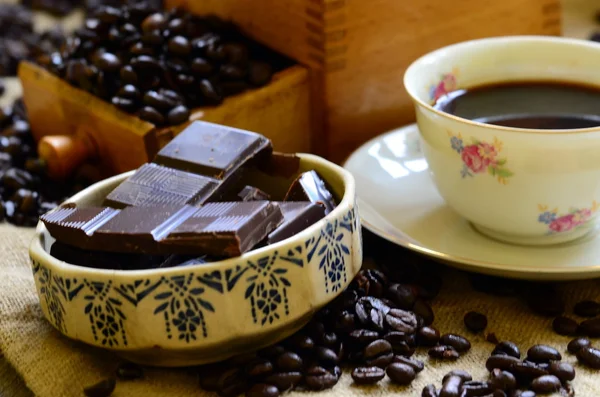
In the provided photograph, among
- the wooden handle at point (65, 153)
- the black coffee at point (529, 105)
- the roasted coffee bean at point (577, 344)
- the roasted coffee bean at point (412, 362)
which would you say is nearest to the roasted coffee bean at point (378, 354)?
the roasted coffee bean at point (412, 362)

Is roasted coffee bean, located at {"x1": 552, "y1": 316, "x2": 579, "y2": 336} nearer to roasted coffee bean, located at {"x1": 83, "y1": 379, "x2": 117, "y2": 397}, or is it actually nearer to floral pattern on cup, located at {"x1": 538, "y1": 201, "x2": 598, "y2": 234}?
floral pattern on cup, located at {"x1": 538, "y1": 201, "x2": 598, "y2": 234}

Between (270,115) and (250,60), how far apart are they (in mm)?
131

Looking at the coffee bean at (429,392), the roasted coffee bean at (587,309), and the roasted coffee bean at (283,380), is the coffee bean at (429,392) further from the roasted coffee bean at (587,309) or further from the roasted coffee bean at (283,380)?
the roasted coffee bean at (587,309)

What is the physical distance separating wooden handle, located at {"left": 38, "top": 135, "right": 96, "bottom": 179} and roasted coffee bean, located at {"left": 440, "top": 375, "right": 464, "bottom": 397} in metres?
0.86

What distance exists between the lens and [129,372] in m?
0.98

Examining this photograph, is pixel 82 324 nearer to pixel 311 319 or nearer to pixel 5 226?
pixel 311 319

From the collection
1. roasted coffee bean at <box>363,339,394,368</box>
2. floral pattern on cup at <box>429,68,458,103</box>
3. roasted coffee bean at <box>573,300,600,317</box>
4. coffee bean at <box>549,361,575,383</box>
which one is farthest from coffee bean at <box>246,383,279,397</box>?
floral pattern on cup at <box>429,68,458,103</box>

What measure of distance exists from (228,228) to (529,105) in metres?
0.60

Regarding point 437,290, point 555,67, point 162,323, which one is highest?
point 555,67

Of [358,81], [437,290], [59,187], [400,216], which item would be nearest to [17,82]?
[59,187]

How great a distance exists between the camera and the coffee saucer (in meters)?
1.09

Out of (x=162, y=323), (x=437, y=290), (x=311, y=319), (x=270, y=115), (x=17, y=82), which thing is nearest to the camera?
(x=162, y=323)

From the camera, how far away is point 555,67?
129cm

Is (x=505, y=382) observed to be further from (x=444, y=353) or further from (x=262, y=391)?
(x=262, y=391)
